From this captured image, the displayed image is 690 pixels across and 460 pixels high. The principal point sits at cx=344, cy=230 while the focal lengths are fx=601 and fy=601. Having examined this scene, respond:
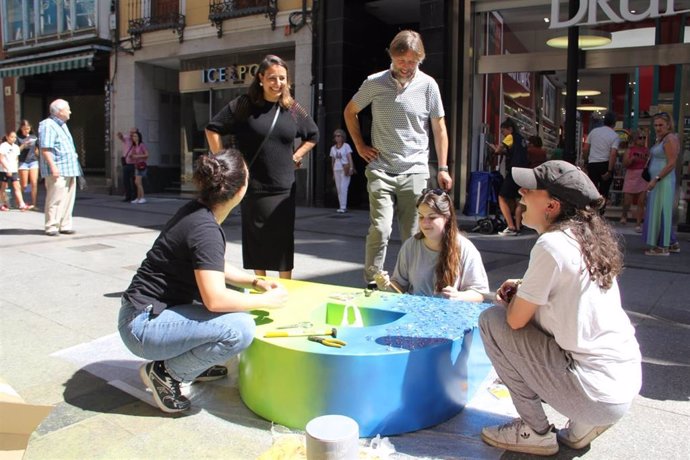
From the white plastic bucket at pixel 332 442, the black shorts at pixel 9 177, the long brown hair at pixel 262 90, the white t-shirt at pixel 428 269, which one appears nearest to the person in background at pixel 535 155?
the long brown hair at pixel 262 90

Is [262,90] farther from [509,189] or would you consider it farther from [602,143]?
[602,143]

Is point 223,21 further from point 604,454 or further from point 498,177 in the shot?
point 604,454

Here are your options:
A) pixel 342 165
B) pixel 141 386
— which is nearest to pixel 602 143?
pixel 342 165

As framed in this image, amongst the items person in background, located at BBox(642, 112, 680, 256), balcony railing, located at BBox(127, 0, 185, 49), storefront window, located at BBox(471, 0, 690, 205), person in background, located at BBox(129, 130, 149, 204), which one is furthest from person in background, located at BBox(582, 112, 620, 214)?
balcony railing, located at BBox(127, 0, 185, 49)

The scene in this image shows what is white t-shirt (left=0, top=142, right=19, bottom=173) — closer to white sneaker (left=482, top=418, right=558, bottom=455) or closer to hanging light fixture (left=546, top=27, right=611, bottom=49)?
hanging light fixture (left=546, top=27, right=611, bottom=49)

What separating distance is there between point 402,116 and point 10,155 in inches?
420

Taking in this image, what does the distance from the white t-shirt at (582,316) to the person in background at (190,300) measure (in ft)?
3.91

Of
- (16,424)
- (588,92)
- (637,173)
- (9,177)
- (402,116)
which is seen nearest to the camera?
(16,424)

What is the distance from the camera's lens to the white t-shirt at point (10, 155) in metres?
12.0

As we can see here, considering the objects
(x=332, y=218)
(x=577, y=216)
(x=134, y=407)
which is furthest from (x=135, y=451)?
(x=332, y=218)

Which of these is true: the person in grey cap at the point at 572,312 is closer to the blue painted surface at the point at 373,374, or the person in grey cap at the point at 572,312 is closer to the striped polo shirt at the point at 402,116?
the blue painted surface at the point at 373,374

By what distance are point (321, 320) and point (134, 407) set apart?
1.00 m

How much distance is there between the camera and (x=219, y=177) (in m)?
2.70

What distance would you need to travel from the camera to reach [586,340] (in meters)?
2.25
